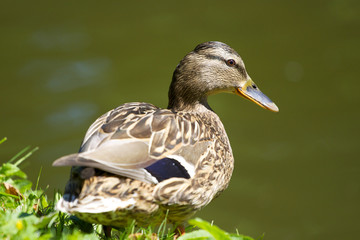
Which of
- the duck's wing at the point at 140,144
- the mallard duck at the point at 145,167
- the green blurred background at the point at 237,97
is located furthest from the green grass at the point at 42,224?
the green blurred background at the point at 237,97

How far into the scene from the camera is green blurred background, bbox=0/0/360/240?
870 cm

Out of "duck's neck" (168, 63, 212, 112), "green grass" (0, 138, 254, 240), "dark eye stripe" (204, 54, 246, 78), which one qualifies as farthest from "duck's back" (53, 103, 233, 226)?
"dark eye stripe" (204, 54, 246, 78)

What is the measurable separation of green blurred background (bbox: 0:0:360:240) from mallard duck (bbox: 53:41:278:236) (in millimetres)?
3468

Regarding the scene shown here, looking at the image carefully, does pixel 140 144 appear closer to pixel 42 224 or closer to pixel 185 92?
pixel 42 224

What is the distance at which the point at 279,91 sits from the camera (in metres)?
10.7

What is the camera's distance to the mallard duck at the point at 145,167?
153 inches

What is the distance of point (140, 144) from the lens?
4.15 metres

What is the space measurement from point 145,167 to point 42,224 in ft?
2.74

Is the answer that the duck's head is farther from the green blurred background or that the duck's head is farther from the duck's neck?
the green blurred background

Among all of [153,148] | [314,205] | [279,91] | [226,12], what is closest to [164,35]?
[226,12]

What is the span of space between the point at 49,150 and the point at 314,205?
166 inches

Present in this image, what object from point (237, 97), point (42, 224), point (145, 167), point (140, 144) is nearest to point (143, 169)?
point (145, 167)

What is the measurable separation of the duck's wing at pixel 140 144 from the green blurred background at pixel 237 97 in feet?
12.1

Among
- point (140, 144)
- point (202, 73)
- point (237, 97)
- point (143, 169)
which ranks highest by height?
point (202, 73)
